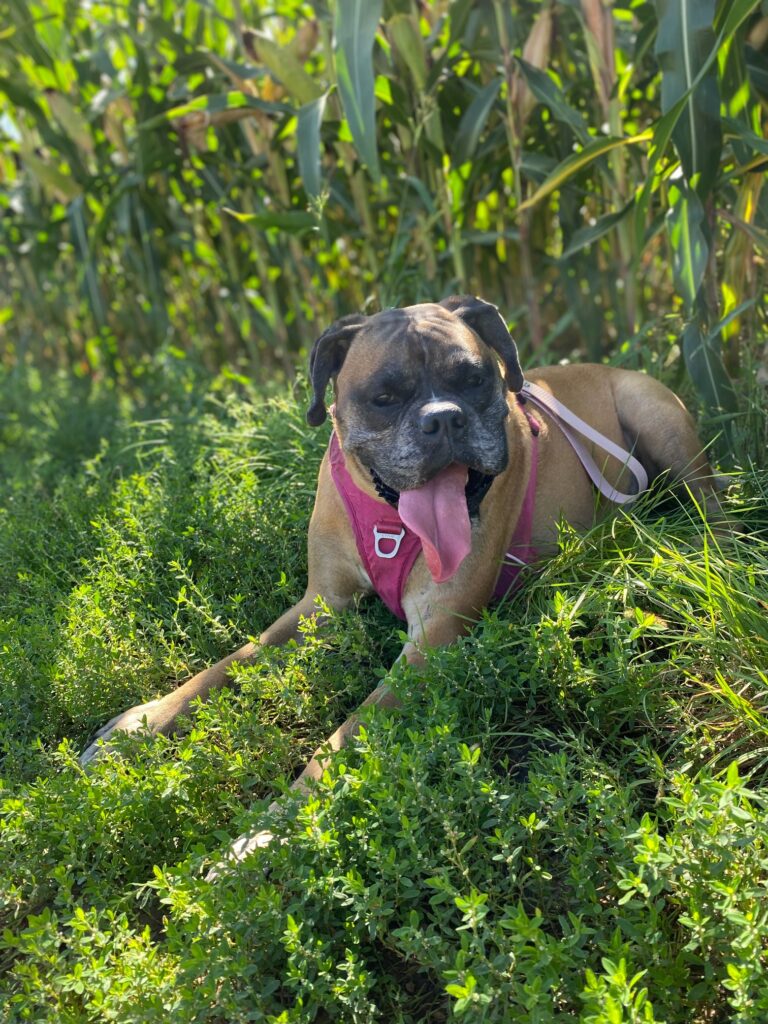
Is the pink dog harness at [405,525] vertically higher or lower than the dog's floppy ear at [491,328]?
lower

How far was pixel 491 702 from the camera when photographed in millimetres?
2461

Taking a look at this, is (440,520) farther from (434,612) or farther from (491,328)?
(491,328)

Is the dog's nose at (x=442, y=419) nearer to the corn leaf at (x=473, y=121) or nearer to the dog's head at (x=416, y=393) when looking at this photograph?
the dog's head at (x=416, y=393)

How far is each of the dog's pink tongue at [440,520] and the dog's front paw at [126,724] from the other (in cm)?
89

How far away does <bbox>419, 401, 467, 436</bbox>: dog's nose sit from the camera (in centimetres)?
249

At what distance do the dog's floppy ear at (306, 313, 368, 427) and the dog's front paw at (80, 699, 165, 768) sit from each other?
3.19ft

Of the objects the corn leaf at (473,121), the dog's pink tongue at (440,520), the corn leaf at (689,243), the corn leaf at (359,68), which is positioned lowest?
the dog's pink tongue at (440,520)

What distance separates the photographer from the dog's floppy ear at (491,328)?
285 centimetres

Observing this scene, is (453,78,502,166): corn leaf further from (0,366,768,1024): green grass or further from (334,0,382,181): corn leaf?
(0,366,768,1024): green grass

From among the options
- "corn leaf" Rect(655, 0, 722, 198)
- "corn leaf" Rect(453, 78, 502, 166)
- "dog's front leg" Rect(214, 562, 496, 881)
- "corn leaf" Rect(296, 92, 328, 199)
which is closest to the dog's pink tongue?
"dog's front leg" Rect(214, 562, 496, 881)

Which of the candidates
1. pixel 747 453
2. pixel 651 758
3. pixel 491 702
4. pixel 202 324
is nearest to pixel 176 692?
pixel 491 702

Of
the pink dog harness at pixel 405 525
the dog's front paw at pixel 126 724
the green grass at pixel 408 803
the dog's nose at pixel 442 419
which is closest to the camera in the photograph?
the green grass at pixel 408 803

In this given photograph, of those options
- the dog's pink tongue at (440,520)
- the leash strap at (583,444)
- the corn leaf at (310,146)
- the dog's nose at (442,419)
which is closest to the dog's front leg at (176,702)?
the dog's pink tongue at (440,520)

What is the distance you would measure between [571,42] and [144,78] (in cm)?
232
